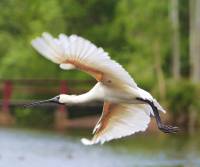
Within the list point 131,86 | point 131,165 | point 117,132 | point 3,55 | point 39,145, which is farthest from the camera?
point 3,55

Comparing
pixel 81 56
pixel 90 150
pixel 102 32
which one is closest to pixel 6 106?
pixel 102 32

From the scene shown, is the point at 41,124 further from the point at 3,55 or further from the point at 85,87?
the point at 3,55

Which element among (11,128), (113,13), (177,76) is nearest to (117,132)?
(11,128)

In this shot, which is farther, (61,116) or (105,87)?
(61,116)

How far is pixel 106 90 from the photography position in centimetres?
1070

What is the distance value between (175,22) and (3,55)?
22.3 ft

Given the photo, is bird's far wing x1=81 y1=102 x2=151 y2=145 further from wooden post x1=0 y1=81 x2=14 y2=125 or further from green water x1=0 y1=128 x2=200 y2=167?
wooden post x1=0 y1=81 x2=14 y2=125

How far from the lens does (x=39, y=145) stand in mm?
23609

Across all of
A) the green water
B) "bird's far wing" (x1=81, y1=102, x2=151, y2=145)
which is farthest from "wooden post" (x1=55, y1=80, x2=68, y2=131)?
"bird's far wing" (x1=81, y1=102, x2=151, y2=145)

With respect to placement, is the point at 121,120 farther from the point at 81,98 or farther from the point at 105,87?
the point at 81,98

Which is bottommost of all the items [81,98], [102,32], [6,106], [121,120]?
[6,106]

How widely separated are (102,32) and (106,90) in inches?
1148

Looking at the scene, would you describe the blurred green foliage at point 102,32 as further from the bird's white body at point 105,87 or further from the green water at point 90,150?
the bird's white body at point 105,87

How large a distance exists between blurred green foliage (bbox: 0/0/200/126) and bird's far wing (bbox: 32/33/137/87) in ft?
65.1
